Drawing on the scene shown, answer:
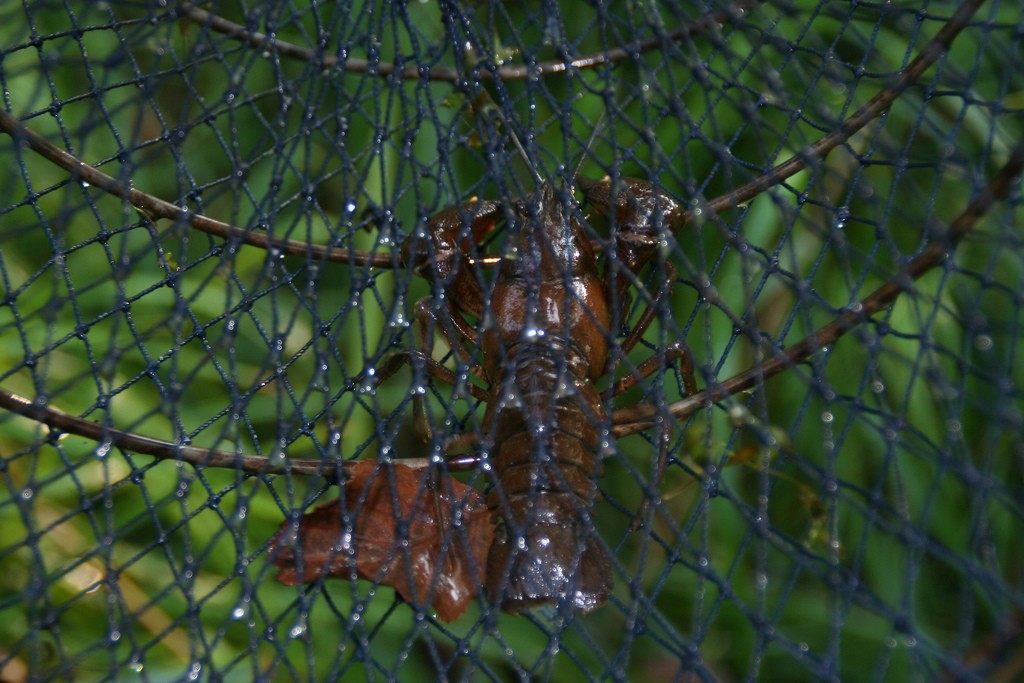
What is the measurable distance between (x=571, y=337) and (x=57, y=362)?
1312mm

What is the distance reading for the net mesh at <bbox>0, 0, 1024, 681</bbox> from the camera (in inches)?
43.6

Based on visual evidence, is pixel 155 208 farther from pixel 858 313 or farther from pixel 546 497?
pixel 858 313

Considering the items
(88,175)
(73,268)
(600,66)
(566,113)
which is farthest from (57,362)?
(566,113)

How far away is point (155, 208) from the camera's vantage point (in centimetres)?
120

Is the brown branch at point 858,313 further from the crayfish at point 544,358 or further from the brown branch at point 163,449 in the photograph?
the brown branch at point 163,449

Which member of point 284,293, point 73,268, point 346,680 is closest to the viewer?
point 346,680

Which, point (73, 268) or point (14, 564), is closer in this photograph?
point (14, 564)

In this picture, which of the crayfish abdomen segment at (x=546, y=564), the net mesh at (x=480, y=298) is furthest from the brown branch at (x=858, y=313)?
the crayfish abdomen segment at (x=546, y=564)

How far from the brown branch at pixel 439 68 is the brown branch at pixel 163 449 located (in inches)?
16.0

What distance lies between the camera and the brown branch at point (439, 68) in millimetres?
1082

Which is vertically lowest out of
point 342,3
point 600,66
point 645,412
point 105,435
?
point 105,435

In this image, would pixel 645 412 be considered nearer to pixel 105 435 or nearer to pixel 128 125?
pixel 105 435

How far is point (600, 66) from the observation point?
4.55 ft

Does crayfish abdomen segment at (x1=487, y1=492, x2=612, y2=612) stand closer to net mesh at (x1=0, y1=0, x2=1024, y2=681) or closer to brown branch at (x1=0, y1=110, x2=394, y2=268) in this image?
net mesh at (x1=0, y1=0, x2=1024, y2=681)
